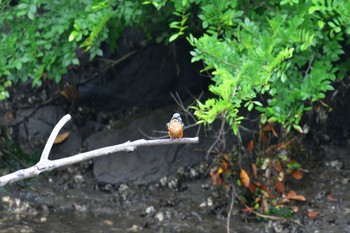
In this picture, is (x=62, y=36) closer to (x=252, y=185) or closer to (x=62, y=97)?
(x=62, y=97)

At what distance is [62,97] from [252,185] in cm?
284

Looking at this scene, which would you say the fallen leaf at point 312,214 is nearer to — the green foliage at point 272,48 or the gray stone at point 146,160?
the green foliage at point 272,48

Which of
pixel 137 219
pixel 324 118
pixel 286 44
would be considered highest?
pixel 286 44

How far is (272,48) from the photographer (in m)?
5.82

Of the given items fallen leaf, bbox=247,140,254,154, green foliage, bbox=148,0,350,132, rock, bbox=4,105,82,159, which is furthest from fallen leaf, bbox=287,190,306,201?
rock, bbox=4,105,82,159

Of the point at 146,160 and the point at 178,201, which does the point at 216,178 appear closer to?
the point at 178,201

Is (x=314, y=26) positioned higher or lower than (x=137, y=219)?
higher

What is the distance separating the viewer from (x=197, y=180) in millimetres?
8398

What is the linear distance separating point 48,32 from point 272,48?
2.65 metres

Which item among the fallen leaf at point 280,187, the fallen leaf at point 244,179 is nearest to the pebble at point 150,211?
the fallen leaf at point 244,179

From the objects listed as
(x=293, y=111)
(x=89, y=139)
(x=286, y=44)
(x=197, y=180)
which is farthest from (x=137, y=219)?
(x=286, y=44)

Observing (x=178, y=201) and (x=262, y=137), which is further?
(x=178, y=201)

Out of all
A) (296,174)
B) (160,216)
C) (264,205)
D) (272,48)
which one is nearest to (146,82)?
(160,216)

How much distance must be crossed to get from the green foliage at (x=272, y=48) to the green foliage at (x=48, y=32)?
34.2 inches
